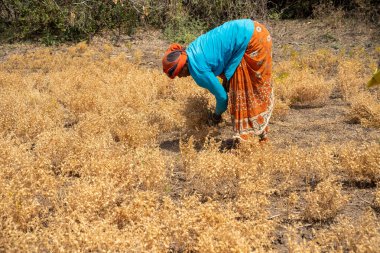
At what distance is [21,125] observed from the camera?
15.3 ft

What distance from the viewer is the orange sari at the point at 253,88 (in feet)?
12.7

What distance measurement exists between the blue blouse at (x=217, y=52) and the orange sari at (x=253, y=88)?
7 centimetres

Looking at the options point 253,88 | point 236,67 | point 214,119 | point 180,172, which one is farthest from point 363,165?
point 214,119

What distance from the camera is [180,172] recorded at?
3.84m

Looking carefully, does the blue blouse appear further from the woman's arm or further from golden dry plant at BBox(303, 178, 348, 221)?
golden dry plant at BBox(303, 178, 348, 221)

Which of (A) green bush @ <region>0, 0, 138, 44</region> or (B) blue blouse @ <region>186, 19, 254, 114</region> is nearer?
(B) blue blouse @ <region>186, 19, 254, 114</region>

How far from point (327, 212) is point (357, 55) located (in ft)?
18.9

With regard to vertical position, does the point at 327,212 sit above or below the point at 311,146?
above

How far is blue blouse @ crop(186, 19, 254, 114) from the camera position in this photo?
3744 mm

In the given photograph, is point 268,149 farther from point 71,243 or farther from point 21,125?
point 21,125

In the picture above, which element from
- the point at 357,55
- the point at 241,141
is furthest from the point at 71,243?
the point at 357,55

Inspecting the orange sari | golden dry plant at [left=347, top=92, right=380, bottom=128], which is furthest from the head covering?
golden dry plant at [left=347, top=92, right=380, bottom=128]

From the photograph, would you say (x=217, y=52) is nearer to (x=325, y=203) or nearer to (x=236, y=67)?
(x=236, y=67)

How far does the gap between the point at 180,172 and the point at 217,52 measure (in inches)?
44.2
